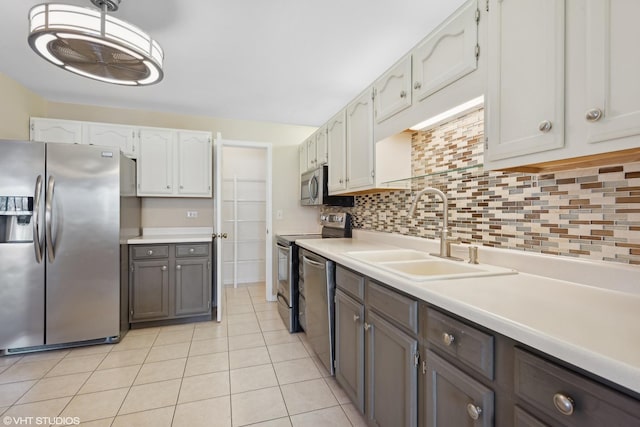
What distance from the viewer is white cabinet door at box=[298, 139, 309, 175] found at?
3750 mm

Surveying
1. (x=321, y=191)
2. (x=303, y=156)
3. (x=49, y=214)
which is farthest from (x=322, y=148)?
(x=49, y=214)

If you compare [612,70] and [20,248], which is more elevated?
[612,70]

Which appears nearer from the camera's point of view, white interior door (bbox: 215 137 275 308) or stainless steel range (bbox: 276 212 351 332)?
stainless steel range (bbox: 276 212 351 332)

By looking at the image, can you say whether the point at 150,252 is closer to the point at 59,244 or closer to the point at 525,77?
the point at 59,244

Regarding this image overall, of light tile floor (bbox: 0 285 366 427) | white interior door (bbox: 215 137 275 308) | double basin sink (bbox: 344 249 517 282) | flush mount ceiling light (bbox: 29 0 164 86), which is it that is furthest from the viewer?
white interior door (bbox: 215 137 275 308)

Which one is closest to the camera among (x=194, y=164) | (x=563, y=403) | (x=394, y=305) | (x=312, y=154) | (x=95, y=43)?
(x=563, y=403)

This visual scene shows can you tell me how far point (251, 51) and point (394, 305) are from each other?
215 cm

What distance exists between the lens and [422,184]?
6.81ft

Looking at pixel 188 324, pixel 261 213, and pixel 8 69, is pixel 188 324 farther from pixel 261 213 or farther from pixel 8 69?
pixel 8 69

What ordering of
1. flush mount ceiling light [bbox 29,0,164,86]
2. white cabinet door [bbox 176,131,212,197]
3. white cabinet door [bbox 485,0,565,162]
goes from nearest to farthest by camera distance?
white cabinet door [bbox 485,0,565,162] < flush mount ceiling light [bbox 29,0,164,86] < white cabinet door [bbox 176,131,212,197]

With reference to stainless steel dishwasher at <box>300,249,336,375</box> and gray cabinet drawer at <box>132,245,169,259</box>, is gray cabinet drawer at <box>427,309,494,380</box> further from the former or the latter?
gray cabinet drawer at <box>132,245,169,259</box>

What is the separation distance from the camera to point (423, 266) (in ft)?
5.53

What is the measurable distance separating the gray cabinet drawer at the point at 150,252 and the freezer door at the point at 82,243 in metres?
0.31

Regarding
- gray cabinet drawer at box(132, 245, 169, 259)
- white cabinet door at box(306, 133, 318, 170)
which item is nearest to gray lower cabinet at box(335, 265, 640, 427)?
white cabinet door at box(306, 133, 318, 170)
